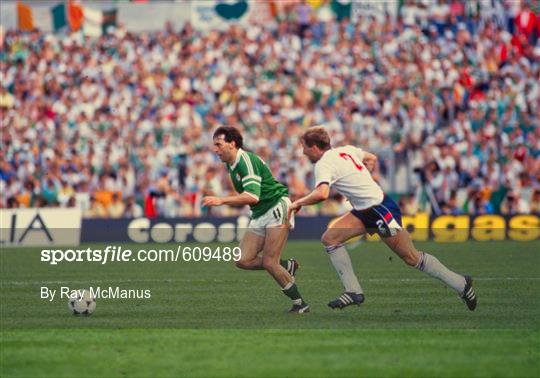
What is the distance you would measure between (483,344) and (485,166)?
21.2 m

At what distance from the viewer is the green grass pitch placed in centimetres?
1020

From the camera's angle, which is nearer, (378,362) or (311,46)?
(378,362)

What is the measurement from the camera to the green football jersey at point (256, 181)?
13984 millimetres

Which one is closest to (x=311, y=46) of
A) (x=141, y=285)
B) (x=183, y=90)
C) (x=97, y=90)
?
(x=183, y=90)

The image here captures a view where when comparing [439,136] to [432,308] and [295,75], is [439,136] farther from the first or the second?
[432,308]

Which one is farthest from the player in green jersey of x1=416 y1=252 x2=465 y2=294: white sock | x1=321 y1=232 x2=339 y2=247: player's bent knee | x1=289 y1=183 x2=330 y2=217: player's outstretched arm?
x1=416 y1=252 x2=465 y2=294: white sock

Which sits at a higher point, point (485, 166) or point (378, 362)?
point (378, 362)

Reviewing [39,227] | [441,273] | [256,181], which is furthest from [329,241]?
[39,227]

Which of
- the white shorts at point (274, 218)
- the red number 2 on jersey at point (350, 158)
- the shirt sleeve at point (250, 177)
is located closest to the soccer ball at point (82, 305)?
the white shorts at point (274, 218)

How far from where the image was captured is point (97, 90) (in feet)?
121

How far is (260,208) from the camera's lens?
1445cm

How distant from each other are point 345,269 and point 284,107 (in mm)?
20672

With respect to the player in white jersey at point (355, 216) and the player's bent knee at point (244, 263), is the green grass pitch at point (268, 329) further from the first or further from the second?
the player's bent knee at point (244, 263)

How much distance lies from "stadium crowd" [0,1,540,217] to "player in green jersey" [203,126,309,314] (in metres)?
16.9
